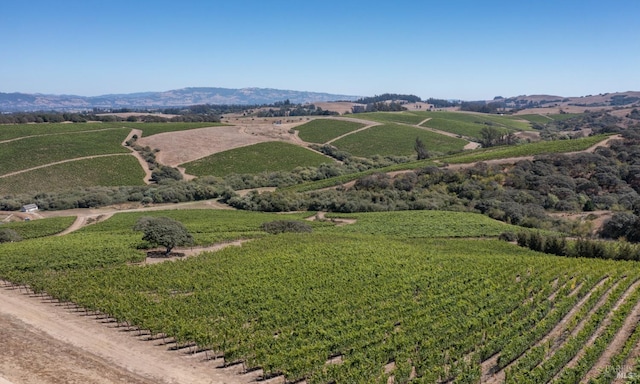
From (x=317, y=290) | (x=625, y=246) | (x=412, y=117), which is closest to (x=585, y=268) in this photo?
(x=625, y=246)

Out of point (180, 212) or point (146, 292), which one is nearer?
point (146, 292)

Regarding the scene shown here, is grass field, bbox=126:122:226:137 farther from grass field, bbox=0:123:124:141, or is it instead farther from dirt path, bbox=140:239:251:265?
dirt path, bbox=140:239:251:265

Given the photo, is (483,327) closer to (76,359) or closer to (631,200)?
(76,359)

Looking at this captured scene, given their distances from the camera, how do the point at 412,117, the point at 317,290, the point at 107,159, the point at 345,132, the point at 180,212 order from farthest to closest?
the point at 412,117 → the point at 345,132 → the point at 107,159 → the point at 180,212 → the point at 317,290

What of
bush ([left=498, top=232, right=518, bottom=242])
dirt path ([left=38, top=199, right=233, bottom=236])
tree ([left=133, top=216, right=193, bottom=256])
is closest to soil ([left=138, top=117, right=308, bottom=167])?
dirt path ([left=38, top=199, right=233, bottom=236])

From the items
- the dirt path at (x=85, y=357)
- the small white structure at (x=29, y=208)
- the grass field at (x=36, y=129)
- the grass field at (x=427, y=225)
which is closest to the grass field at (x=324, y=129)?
the grass field at (x=36, y=129)

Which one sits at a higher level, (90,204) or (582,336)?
(582,336)
